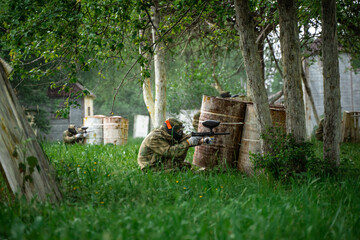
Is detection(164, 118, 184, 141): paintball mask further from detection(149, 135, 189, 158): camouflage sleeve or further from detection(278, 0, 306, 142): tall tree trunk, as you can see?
detection(278, 0, 306, 142): tall tree trunk

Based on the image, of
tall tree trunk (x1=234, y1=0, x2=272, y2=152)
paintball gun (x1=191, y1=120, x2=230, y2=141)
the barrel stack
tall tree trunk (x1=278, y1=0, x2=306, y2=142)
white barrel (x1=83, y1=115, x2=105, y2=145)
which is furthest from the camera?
white barrel (x1=83, y1=115, x2=105, y2=145)

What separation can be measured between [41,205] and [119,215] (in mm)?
803

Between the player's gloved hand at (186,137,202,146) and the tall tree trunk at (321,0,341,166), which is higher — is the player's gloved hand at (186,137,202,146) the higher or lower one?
the lower one

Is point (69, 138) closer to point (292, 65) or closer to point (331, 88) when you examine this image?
point (292, 65)

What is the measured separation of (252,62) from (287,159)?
1558 millimetres

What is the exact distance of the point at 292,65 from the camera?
197 inches

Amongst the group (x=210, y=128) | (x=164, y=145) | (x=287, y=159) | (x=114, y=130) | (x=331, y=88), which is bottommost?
(x=287, y=159)

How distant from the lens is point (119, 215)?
290 centimetres

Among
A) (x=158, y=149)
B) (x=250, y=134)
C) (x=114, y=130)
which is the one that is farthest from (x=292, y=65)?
(x=114, y=130)

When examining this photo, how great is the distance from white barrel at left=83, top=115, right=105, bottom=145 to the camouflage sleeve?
7.89m

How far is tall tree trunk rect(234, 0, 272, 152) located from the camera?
5.16 m

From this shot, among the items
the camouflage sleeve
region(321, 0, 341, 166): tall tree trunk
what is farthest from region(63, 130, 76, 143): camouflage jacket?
region(321, 0, 341, 166): tall tree trunk

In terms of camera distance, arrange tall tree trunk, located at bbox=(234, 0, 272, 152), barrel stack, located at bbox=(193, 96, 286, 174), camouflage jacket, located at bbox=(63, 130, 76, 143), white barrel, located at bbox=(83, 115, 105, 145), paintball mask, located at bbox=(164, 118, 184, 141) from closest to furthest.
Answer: tall tree trunk, located at bbox=(234, 0, 272, 152)
paintball mask, located at bbox=(164, 118, 184, 141)
barrel stack, located at bbox=(193, 96, 286, 174)
camouflage jacket, located at bbox=(63, 130, 76, 143)
white barrel, located at bbox=(83, 115, 105, 145)

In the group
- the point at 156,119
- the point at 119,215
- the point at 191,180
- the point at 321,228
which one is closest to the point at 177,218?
the point at 119,215
